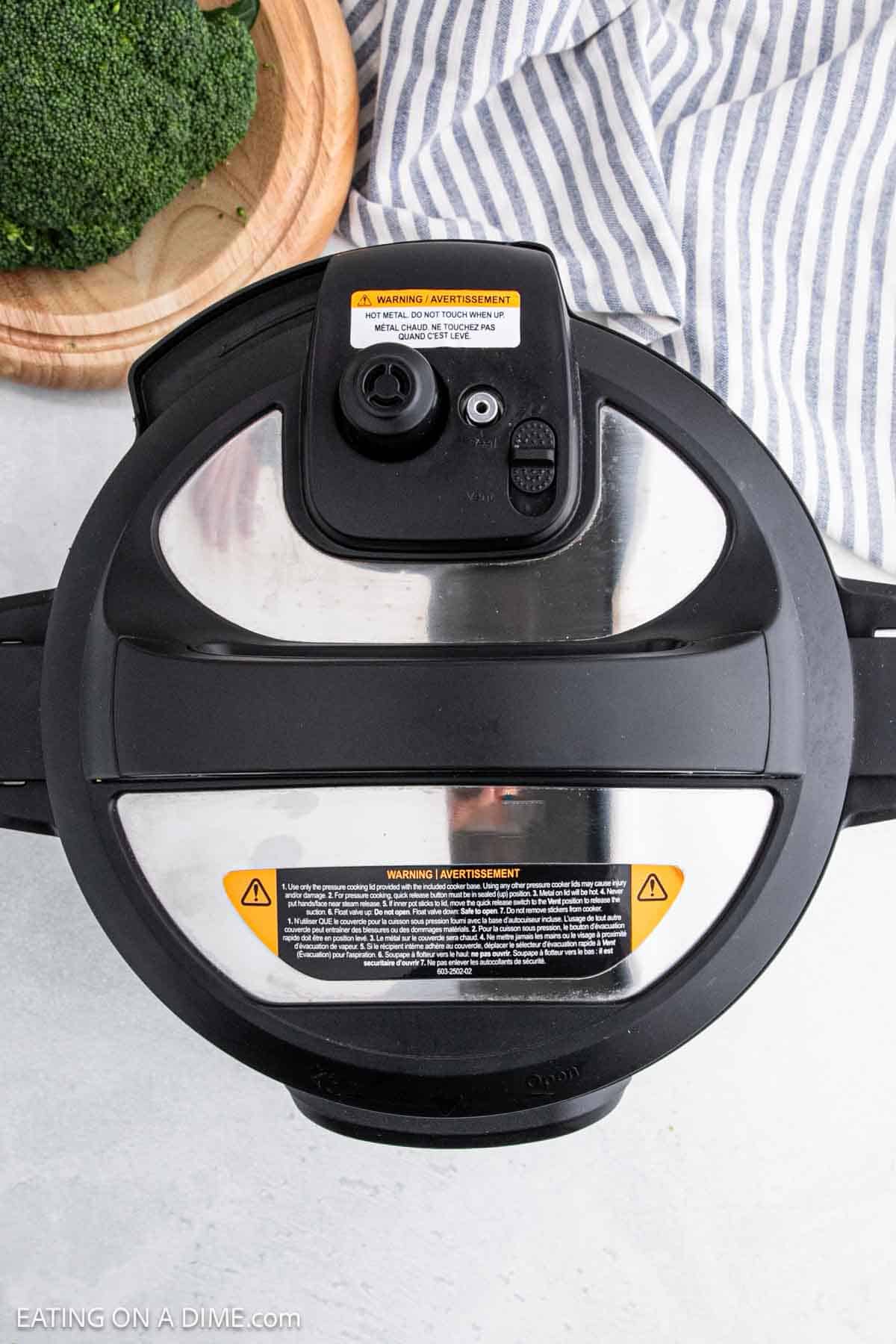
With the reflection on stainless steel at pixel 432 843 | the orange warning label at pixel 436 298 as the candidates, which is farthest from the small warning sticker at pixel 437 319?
the reflection on stainless steel at pixel 432 843

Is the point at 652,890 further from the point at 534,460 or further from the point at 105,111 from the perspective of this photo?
the point at 105,111

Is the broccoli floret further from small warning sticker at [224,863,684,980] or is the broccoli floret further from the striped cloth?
small warning sticker at [224,863,684,980]

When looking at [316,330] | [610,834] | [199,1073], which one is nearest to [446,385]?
[316,330]

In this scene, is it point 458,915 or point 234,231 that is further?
point 234,231

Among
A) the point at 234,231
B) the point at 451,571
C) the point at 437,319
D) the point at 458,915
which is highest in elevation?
the point at 234,231

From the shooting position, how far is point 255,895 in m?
0.50

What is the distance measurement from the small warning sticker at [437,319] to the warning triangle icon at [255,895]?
24cm

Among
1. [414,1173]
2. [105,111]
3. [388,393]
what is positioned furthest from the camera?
[414,1173]

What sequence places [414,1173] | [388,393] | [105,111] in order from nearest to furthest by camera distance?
[388,393] < [105,111] < [414,1173]

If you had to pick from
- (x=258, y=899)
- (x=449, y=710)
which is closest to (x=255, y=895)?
(x=258, y=899)

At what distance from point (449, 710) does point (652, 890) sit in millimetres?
122

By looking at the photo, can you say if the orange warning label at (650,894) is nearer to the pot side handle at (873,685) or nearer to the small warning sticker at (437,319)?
the pot side handle at (873,685)

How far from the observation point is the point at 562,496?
0.49 m

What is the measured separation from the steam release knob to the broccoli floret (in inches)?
10.3
